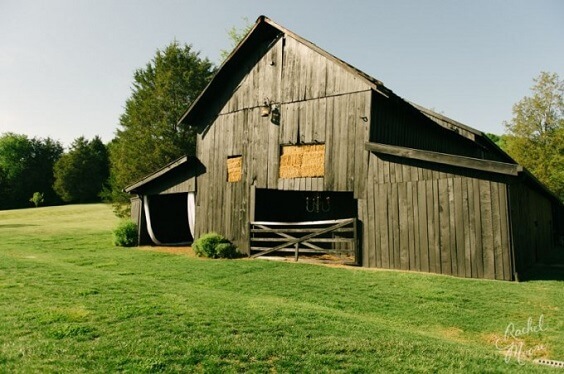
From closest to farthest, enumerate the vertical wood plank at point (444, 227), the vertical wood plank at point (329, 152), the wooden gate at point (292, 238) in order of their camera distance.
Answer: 1. the vertical wood plank at point (444, 227)
2. the vertical wood plank at point (329, 152)
3. the wooden gate at point (292, 238)

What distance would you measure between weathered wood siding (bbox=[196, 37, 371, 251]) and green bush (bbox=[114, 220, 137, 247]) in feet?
13.9

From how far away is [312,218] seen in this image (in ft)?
60.2

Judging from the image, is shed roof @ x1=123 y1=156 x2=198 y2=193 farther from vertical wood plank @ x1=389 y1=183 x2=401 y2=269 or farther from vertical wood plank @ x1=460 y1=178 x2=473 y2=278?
vertical wood plank @ x1=460 y1=178 x2=473 y2=278

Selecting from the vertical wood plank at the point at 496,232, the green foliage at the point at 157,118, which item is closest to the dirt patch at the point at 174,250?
the vertical wood plank at the point at 496,232

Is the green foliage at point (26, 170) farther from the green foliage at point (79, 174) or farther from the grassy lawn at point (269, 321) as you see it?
the grassy lawn at point (269, 321)

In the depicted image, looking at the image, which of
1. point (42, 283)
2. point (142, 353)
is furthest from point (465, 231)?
point (42, 283)

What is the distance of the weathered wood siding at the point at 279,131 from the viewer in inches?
583

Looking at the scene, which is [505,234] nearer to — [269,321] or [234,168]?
[269,321]

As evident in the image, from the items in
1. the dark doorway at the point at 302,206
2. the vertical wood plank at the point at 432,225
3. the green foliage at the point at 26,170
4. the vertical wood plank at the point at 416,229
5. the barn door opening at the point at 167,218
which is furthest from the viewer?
the green foliage at the point at 26,170

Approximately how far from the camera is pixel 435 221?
1234cm

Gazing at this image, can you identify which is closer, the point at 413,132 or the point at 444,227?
the point at 444,227

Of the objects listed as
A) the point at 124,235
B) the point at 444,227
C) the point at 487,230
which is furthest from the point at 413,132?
the point at 124,235

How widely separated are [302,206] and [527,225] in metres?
9.29

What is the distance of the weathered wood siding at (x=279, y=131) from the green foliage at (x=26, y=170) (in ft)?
188
